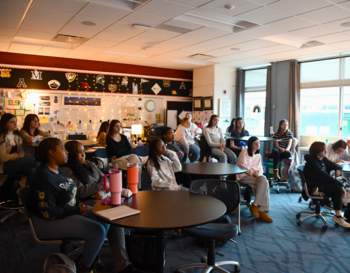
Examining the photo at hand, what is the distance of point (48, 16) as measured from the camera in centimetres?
466

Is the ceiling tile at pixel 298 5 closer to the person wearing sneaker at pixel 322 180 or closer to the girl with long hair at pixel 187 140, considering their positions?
the person wearing sneaker at pixel 322 180

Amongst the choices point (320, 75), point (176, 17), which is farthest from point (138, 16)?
point (320, 75)

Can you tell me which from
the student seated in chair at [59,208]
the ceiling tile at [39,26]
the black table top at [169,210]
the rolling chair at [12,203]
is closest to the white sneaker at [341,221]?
the black table top at [169,210]

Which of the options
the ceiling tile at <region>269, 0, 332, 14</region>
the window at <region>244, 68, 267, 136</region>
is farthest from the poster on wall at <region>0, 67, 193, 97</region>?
the ceiling tile at <region>269, 0, 332, 14</region>

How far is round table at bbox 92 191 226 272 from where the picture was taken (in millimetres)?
1924

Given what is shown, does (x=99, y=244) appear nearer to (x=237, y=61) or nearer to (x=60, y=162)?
(x=60, y=162)

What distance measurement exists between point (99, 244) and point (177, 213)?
686mm

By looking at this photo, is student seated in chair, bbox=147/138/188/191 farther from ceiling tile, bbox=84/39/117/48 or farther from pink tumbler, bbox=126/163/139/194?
ceiling tile, bbox=84/39/117/48

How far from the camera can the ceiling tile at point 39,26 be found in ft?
16.3

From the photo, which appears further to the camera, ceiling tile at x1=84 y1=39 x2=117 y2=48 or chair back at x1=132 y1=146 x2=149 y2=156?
ceiling tile at x1=84 y1=39 x2=117 y2=48

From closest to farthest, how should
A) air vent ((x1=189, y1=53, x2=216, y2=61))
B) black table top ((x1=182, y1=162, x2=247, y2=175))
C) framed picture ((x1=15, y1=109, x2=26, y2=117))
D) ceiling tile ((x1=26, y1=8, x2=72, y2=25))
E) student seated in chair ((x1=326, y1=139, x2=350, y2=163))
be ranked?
black table top ((x1=182, y1=162, x2=247, y2=175))
ceiling tile ((x1=26, y1=8, x2=72, y2=25))
student seated in chair ((x1=326, y1=139, x2=350, y2=163))
framed picture ((x1=15, y1=109, x2=26, y2=117))
air vent ((x1=189, y1=53, x2=216, y2=61))

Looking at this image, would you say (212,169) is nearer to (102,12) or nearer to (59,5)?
(102,12)

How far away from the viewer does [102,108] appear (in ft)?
28.5

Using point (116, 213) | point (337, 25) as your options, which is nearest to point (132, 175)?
point (116, 213)
